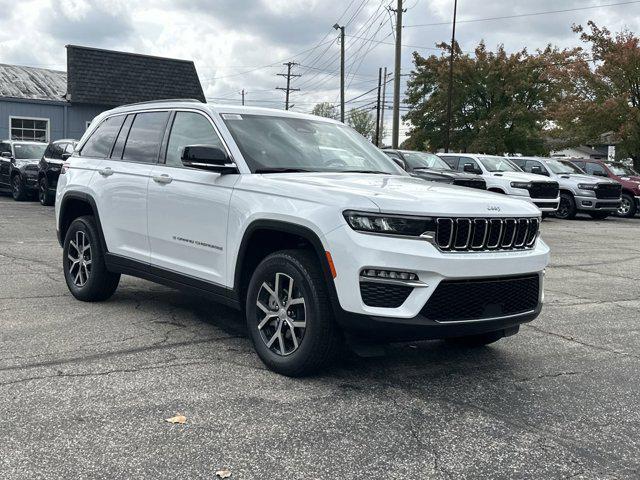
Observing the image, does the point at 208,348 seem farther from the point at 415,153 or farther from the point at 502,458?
the point at 415,153

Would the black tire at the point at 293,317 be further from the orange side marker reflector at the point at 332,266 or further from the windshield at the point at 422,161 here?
the windshield at the point at 422,161

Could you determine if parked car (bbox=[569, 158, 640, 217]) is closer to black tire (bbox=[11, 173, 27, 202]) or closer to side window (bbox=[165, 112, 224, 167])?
black tire (bbox=[11, 173, 27, 202])

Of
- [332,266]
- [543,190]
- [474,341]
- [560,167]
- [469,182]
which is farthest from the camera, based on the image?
[560,167]

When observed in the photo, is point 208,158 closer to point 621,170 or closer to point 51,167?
point 51,167

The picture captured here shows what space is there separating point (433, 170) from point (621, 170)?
9895mm

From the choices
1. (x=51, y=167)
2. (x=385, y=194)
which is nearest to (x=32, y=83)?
(x=51, y=167)

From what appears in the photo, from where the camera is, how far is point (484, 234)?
431 centimetres

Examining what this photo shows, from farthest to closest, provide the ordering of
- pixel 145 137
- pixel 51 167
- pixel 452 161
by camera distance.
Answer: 1. pixel 452 161
2. pixel 51 167
3. pixel 145 137

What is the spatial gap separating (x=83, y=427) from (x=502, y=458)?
7.03 ft

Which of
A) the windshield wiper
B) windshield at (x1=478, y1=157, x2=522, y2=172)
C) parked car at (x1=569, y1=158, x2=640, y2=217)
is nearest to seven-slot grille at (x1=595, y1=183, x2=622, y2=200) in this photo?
parked car at (x1=569, y1=158, x2=640, y2=217)

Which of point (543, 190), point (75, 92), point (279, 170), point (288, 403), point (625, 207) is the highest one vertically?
point (75, 92)

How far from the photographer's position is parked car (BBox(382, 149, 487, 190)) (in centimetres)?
1462

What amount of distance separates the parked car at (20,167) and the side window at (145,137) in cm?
1455

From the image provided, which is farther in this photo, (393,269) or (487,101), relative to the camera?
(487,101)
